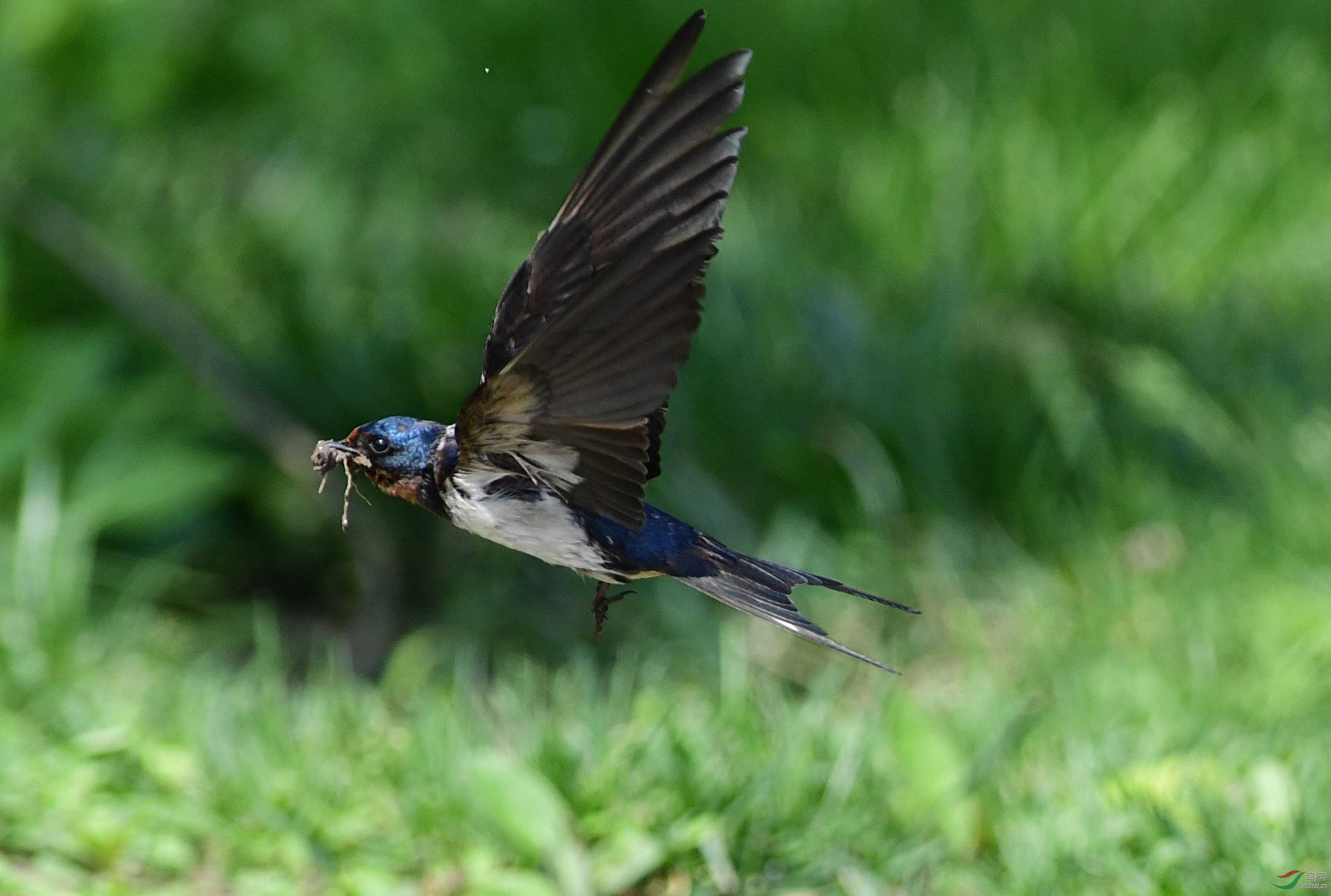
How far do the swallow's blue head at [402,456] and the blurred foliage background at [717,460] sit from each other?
1.26 meters

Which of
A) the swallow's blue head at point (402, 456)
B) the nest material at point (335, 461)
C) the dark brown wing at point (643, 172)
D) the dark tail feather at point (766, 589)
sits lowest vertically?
the nest material at point (335, 461)

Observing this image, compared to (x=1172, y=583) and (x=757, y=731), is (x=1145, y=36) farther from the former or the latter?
(x=757, y=731)

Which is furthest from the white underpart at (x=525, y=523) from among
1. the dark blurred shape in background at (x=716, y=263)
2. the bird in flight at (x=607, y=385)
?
the dark blurred shape in background at (x=716, y=263)

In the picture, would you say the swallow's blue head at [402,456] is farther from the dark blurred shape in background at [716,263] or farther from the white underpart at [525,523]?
the dark blurred shape in background at [716,263]

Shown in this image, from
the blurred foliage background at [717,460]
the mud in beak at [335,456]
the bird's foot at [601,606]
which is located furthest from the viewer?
the blurred foliage background at [717,460]

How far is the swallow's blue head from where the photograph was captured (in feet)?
2.99

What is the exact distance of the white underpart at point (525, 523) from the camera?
924mm

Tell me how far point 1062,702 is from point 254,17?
352cm

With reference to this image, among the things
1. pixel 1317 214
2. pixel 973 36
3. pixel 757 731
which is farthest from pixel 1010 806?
pixel 973 36

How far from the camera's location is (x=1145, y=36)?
4.72 m

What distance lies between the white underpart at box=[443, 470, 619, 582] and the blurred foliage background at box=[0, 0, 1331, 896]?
1.20 metres

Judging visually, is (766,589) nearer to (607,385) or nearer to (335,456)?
(607,385)

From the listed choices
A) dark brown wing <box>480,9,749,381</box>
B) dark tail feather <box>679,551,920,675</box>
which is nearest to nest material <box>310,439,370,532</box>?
dark brown wing <box>480,9,749,381</box>

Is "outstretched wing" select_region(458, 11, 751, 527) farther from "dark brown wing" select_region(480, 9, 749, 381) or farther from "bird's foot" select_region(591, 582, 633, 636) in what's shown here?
"bird's foot" select_region(591, 582, 633, 636)
